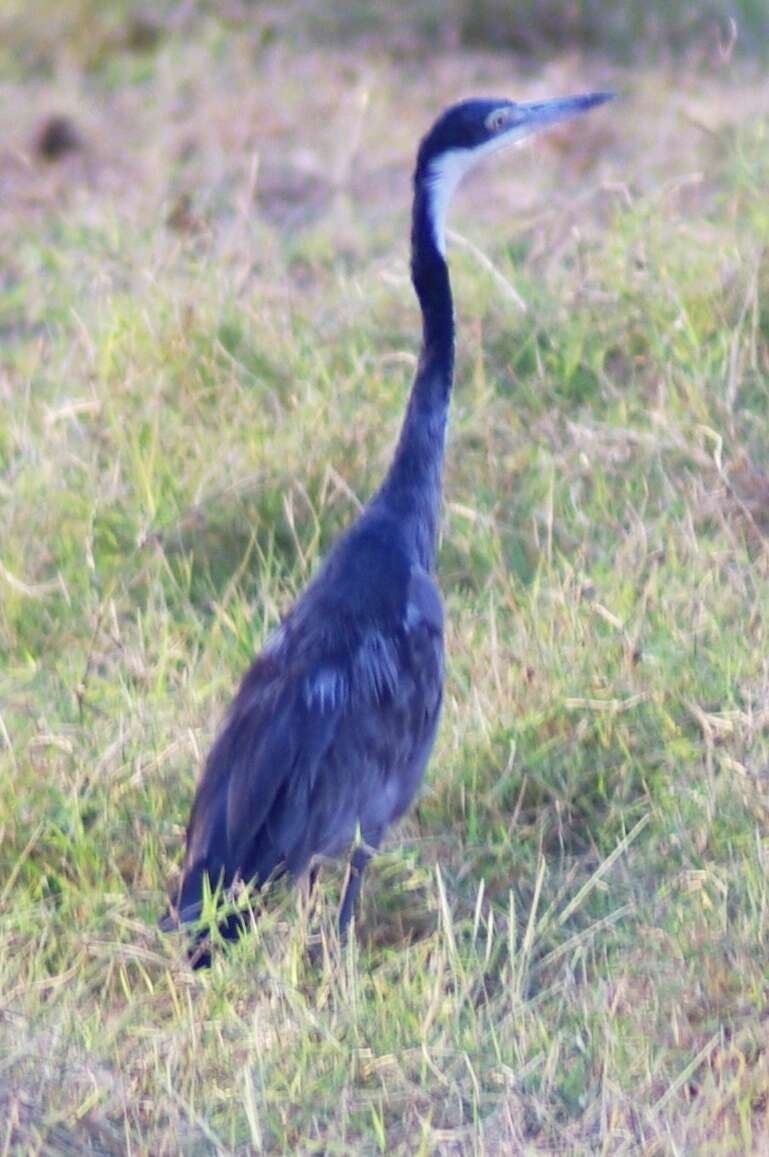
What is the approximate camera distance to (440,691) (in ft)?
12.9

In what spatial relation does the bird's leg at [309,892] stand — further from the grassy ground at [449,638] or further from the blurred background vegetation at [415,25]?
the blurred background vegetation at [415,25]

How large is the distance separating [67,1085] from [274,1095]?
0.29 meters

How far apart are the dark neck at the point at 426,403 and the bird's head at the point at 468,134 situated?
3 centimetres

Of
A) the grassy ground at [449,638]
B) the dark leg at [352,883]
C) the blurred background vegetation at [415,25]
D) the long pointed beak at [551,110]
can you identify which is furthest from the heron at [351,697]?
the blurred background vegetation at [415,25]

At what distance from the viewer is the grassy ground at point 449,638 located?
3.04 meters

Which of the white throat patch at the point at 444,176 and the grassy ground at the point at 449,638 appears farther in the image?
the white throat patch at the point at 444,176

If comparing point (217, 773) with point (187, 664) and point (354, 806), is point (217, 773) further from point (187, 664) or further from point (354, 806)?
point (187, 664)

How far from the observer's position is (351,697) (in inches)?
148

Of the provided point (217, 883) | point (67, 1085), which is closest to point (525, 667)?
point (217, 883)

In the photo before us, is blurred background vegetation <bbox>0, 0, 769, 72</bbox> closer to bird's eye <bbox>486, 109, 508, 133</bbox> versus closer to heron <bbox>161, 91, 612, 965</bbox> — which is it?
bird's eye <bbox>486, 109, 508, 133</bbox>

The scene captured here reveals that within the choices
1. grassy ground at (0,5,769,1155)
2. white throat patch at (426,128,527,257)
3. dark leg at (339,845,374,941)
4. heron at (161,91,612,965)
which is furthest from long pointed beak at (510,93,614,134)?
dark leg at (339,845,374,941)

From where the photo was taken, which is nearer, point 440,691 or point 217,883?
point 217,883

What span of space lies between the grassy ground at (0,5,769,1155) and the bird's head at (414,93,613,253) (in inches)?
28.9

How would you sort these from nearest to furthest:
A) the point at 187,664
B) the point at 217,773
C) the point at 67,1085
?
1. the point at 67,1085
2. the point at 217,773
3. the point at 187,664
